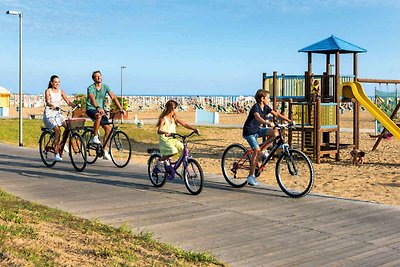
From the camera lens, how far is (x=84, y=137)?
A: 12188 millimetres

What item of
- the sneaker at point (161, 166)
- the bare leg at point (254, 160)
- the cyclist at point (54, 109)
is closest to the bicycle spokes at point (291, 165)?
the bare leg at point (254, 160)

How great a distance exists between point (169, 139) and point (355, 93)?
9.90 meters

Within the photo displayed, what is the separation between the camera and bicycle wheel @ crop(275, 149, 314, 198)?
8617 mm

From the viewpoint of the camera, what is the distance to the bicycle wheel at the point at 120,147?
1161 centimetres

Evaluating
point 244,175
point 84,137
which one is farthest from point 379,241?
point 84,137

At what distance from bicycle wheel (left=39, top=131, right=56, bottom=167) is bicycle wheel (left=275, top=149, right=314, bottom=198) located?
5545 mm

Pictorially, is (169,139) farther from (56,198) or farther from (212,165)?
(212,165)

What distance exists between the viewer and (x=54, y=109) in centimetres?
1191

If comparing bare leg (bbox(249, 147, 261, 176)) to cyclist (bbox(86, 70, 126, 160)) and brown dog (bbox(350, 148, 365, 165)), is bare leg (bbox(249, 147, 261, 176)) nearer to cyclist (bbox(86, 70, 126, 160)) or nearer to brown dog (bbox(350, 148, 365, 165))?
cyclist (bbox(86, 70, 126, 160))

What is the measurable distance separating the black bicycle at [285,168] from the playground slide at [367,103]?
308 inches

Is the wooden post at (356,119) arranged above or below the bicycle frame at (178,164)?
above

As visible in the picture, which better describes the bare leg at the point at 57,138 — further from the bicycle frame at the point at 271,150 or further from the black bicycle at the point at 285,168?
the bicycle frame at the point at 271,150

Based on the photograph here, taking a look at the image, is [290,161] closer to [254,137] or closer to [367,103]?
[254,137]

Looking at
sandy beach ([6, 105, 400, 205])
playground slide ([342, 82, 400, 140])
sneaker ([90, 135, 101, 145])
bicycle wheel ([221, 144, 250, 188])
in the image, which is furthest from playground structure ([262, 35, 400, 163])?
sneaker ([90, 135, 101, 145])
